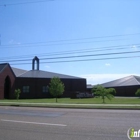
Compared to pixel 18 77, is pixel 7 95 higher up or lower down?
lower down

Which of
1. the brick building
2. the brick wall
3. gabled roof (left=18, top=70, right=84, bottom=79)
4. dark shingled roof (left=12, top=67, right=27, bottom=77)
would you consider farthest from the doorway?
gabled roof (left=18, top=70, right=84, bottom=79)

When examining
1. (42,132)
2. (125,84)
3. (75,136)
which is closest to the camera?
(75,136)

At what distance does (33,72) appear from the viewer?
59094 mm

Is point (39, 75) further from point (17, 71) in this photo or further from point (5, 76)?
point (5, 76)

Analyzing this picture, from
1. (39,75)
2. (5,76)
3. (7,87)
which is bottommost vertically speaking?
(7,87)

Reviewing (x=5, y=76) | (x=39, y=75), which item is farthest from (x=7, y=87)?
(x=39, y=75)

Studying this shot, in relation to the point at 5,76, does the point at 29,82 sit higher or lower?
lower

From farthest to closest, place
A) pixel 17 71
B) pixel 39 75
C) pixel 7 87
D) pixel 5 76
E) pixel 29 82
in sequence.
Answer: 1. pixel 39 75
2. pixel 17 71
3. pixel 29 82
4. pixel 7 87
5. pixel 5 76

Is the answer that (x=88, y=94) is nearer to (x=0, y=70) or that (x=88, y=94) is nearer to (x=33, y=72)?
(x=33, y=72)

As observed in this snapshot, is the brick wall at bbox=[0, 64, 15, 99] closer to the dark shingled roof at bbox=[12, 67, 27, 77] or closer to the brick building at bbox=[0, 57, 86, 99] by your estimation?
the brick building at bbox=[0, 57, 86, 99]

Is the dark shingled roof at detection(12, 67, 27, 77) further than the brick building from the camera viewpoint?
Yes

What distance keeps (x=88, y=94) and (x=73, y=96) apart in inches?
192

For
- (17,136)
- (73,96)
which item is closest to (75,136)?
(17,136)

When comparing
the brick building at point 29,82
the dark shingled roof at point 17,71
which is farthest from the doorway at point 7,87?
the dark shingled roof at point 17,71
